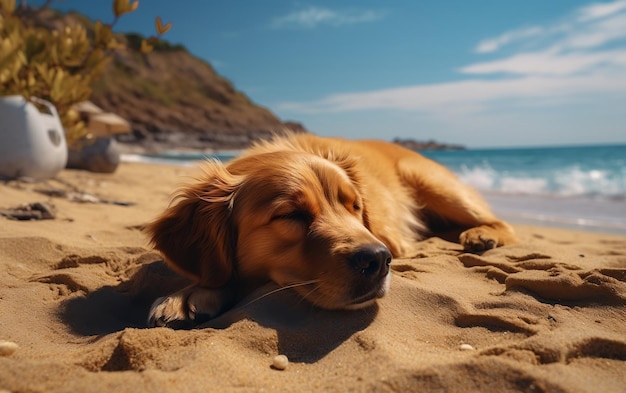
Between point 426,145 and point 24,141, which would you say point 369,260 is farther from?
point 426,145

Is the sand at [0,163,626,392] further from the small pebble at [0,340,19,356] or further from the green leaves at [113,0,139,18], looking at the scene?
the green leaves at [113,0,139,18]

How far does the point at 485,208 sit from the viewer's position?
15.8ft

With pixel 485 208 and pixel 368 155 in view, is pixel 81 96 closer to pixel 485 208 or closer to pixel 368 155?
pixel 368 155

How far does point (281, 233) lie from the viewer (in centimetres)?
261

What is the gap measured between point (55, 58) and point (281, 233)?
17.0 feet

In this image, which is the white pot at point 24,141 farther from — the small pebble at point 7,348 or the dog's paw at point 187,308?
the small pebble at point 7,348

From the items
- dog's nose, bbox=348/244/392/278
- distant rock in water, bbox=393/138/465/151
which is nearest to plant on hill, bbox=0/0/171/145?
dog's nose, bbox=348/244/392/278

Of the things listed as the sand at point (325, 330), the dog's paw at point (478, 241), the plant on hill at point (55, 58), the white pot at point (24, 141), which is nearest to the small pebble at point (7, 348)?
the sand at point (325, 330)

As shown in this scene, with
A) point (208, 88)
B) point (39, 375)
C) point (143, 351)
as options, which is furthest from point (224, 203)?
point (208, 88)

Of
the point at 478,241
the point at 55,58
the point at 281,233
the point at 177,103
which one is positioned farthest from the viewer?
the point at 177,103

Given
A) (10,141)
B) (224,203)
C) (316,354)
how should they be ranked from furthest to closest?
(10,141), (224,203), (316,354)

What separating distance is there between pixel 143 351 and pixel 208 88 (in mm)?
72962

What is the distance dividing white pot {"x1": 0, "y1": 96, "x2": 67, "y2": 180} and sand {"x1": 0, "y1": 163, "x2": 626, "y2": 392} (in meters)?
2.22

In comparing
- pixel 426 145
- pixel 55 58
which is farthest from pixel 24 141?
pixel 426 145
